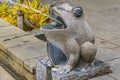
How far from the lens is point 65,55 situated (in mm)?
3367

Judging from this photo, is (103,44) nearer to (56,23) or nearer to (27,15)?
(27,15)

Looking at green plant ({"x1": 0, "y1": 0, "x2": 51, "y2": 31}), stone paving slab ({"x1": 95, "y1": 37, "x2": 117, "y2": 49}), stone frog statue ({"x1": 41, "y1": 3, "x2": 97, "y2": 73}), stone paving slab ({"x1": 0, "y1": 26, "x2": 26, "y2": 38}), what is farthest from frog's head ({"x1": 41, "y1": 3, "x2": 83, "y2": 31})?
green plant ({"x1": 0, "y1": 0, "x2": 51, "y2": 31})

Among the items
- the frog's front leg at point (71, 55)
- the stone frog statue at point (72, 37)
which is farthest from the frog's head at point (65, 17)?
the frog's front leg at point (71, 55)

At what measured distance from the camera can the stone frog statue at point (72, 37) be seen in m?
3.20

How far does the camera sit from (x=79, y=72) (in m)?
3.23

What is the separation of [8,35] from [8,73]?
634 millimetres

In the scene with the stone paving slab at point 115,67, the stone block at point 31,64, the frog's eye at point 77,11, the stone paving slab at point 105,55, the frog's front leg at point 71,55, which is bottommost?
the stone block at point 31,64

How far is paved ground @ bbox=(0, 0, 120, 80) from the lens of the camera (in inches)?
147

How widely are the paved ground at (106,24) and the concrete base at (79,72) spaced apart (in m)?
0.07

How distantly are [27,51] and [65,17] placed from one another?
119 cm

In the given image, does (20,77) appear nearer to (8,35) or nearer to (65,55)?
(8,35)

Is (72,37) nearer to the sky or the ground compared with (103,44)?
nearer to the sky

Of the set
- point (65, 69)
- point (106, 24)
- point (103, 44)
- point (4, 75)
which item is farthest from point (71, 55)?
point (106, 24)

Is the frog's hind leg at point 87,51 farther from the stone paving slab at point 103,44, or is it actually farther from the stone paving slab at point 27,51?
the stone paving slab at point 103,44
